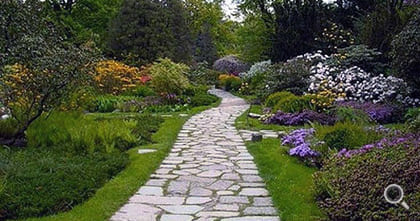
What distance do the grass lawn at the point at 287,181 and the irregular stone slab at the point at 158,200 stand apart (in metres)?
0.96

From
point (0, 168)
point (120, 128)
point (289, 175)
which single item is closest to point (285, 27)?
point (120, 128)

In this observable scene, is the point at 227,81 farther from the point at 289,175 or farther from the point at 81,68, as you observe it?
the point at 289,175

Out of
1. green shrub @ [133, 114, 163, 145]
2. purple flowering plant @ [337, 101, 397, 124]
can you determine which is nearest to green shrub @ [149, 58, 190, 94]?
green shrub @ [133, 114, 163, 145]

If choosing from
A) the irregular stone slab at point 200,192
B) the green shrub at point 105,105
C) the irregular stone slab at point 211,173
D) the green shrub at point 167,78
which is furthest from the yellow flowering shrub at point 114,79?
the irregular stone slab at point 200,192

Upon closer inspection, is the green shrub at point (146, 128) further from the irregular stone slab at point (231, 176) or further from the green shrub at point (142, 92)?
the green shrub at point (142, 92)

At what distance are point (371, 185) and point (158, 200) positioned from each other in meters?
2.01

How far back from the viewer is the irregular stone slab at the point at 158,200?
175 inches

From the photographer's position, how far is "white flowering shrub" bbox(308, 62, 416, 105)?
10539 millimetres

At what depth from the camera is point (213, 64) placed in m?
32.6

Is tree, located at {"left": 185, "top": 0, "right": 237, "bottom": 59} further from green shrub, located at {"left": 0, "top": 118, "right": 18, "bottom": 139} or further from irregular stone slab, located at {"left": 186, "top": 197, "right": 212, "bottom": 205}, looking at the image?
irregular stone slab, located at {"left": 186, "top": 197, "right": 212, "bottom": 205}

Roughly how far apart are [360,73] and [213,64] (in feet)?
70.1

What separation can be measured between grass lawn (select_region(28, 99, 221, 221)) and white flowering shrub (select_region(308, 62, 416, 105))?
5296 mm

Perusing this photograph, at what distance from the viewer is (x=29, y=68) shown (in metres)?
6.77

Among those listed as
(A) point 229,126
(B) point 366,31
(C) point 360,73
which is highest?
(B) point 366,31
